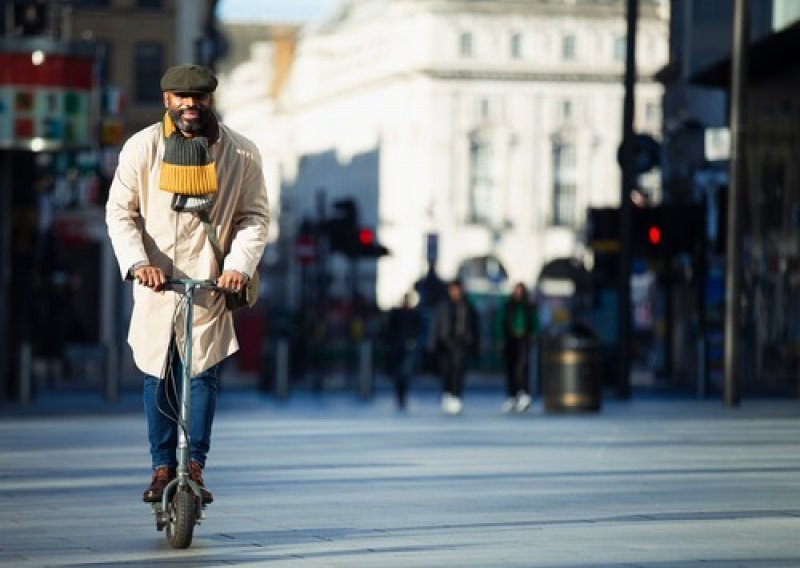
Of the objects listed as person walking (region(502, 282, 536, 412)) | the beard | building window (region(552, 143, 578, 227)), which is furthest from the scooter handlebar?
building window (region(552, 143, 578, 227))

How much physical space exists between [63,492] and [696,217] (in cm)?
2614

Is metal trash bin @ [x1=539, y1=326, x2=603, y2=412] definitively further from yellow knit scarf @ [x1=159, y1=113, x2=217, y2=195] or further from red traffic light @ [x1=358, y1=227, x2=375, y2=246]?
yellow knit scarf @ [x1=159, y1=113, x2=217, y2=195]

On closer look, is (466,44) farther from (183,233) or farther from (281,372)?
(183,233)

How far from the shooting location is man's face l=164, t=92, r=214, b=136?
41.2ft

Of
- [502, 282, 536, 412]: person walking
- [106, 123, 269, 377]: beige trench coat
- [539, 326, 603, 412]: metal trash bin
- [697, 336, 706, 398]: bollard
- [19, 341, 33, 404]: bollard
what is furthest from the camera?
[697, 336, 706, 398]: bollard

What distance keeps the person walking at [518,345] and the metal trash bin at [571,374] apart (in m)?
0.61

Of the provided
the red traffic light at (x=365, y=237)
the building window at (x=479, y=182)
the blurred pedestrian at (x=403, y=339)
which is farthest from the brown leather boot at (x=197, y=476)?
the building window at (x=479, y=182)

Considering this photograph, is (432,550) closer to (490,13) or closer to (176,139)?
(176,139)

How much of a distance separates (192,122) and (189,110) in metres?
0.07

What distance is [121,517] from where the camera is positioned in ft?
48.3

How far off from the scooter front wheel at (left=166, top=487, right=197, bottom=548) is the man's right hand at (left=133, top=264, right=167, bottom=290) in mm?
913

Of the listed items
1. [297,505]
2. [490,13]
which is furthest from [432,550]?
[490,13]

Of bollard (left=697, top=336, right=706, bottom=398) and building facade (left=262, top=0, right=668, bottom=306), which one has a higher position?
building facade (left=262, top=0, right=668, bottom=306)

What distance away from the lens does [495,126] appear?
147875 mm
